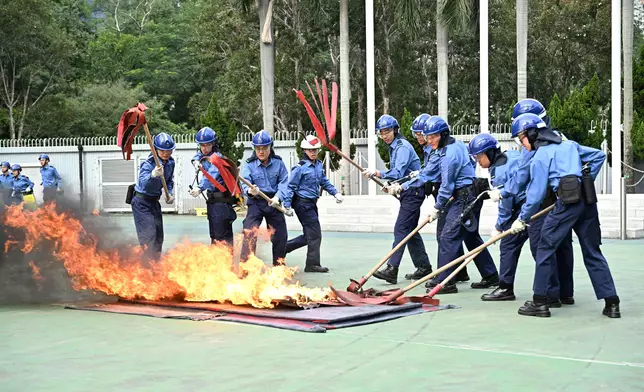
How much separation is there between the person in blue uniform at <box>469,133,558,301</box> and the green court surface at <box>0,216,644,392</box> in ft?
0.99

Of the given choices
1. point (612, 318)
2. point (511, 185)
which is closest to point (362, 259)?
point (511, 185)

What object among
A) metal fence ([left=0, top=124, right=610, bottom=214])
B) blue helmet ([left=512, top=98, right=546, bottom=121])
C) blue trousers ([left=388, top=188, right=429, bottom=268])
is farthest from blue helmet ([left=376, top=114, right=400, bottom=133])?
metal fence ([left=0, top=124, right=610, bottom=214])

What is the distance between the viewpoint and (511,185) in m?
8.95

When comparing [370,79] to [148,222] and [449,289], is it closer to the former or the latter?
[148,222]

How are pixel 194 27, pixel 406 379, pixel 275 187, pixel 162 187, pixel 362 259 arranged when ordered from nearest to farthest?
pixel 406 379 < pixel 162 187 < pixel 275 187 < pixel 362 259 < pixel 194 27

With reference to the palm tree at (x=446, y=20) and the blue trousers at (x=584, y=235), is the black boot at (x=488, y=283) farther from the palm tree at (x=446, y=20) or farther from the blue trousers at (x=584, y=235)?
the palm tree at (x=446, y=20)

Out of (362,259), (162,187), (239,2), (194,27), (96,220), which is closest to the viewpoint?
(96,220)

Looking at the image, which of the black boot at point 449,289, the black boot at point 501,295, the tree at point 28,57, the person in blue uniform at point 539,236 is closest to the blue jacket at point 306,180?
the black boot at point 449,289

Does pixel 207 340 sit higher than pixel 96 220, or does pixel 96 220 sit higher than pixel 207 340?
pixel 96 220

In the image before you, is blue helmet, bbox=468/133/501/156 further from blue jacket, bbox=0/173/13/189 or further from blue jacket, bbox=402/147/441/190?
blue jacket, bbox=0/173/13/189

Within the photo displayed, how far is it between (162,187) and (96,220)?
1.59 m

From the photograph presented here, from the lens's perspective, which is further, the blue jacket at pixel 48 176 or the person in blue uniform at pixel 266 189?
the blue jacket at pixel 48 176

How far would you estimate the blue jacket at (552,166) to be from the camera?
26.1ft

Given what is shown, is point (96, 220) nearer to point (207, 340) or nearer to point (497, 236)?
point (207, 340)
